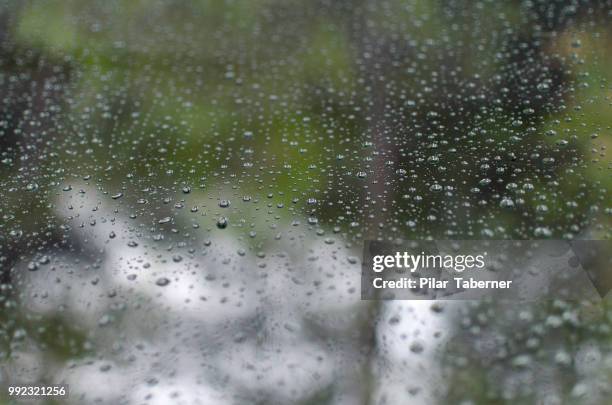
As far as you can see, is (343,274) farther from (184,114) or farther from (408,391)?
(184,114)

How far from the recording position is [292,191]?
3.01 ft

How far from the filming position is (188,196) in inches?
36.3

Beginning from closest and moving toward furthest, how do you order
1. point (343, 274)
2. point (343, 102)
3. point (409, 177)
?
point (343, 274), point (409, 177), point (343, 102)

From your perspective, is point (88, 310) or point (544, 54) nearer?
point (88, 310)

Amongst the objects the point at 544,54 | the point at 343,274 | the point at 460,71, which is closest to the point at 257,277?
the point at 343,274

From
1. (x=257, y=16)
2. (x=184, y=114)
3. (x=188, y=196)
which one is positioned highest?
(x=257, y=16)

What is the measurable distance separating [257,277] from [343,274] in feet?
0.41

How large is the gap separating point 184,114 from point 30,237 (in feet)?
1.22

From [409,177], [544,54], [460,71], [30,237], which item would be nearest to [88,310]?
[30,237]

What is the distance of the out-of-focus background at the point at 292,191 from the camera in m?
0.71

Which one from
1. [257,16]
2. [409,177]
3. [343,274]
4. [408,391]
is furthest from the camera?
[257,16]

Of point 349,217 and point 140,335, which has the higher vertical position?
point 349,217

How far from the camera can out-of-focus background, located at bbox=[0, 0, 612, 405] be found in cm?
71

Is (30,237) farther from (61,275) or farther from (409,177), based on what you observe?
(409,177)
